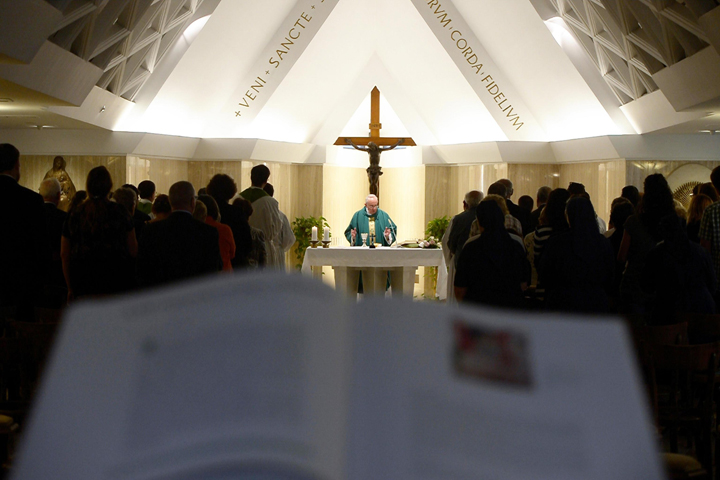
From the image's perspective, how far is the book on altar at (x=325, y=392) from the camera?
27.8 inches

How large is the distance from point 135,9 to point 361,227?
446 centimetres

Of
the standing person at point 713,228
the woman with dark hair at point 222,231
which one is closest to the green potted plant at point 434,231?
the standing person at point 713,228

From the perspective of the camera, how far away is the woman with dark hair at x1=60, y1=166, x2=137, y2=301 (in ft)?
15.7

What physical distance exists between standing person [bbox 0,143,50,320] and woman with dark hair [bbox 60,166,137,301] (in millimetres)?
191

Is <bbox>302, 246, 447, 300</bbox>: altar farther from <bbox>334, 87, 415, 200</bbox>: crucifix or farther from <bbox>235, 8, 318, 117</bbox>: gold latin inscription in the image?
<bbox>235, 8, 318, 117</bbox>: gold latin inscription

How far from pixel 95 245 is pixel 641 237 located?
3.94 metres

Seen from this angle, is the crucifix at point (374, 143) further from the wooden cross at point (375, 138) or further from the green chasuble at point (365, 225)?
the green chasuble at point (365, 225)

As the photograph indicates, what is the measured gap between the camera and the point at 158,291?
0.83 meters

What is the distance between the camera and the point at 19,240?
479cm

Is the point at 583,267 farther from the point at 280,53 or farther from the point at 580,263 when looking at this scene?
the point at 280,53

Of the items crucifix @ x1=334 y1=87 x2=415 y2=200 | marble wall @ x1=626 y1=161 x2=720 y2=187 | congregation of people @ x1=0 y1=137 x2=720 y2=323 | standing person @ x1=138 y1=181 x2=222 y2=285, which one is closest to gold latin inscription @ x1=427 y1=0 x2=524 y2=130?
crucifix @ x1=334 y1=87 x2=415 y2=200

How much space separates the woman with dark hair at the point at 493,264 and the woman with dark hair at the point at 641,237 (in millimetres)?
1031

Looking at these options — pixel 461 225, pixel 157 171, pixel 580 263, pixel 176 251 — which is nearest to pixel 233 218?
pixel 176 251

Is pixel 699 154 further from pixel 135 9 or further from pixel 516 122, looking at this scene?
pixel 135 9
